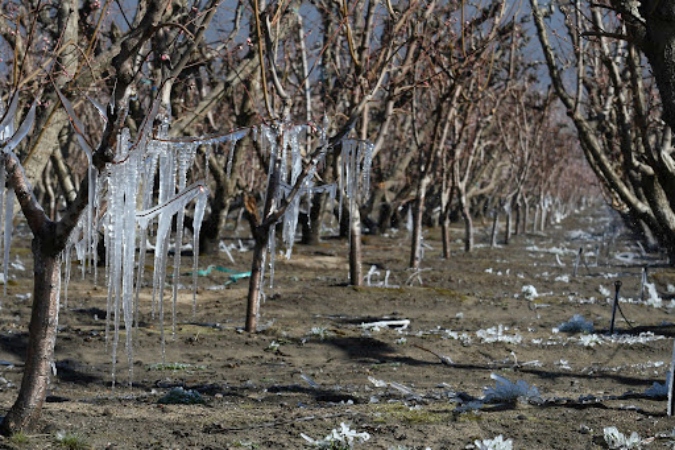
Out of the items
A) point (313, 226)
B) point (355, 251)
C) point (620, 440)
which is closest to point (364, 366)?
point (620, 440)

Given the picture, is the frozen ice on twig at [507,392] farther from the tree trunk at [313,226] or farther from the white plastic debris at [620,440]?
the tree trunk at [313,226]

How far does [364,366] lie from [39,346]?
14.0ft

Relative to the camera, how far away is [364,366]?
8.81 metres

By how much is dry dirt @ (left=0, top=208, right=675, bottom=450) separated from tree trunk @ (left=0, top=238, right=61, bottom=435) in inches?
6.6

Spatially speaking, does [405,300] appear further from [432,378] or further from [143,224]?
[143,224]

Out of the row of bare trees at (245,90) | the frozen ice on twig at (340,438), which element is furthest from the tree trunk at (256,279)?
the frozen ice on twig at (340,438)

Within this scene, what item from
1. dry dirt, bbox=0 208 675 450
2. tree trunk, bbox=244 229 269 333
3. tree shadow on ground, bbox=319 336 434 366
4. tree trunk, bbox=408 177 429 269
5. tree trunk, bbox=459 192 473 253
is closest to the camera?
dry dirt, bbox=0 208 675 450

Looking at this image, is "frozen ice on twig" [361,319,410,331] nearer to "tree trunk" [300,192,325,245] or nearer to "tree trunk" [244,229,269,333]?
"tree trunk" [244,229,269,333]

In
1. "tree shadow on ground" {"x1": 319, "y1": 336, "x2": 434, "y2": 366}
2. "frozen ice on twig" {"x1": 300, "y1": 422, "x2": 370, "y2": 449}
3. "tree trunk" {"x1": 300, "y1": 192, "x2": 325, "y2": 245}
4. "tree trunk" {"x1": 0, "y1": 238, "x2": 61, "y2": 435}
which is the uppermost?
"tree trunk" {"x1": 300, "y1": 192, "x2": 325, "y2": 245}

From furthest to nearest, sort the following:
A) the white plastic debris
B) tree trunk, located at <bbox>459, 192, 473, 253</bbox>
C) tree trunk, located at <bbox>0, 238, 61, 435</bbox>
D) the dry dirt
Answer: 1. tree trunk, located at <bbox>459, 192, 473, 253</bbox>
2. the dry dirt
3. the white plastic debris
4. tree trunk, located at <bbox>0, 238, 61, 435</bbox>

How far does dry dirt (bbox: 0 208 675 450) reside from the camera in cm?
556

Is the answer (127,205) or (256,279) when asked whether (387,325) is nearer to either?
(256,279)

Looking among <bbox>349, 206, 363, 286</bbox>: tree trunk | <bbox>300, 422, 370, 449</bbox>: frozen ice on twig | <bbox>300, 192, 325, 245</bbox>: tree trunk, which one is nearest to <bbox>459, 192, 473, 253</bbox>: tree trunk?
<bbox>300, 192, 325, 245</bbox>: tree trunk

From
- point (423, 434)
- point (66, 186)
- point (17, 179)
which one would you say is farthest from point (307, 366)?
point (66, 186)
